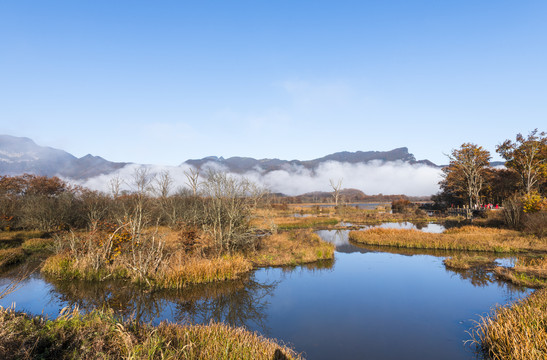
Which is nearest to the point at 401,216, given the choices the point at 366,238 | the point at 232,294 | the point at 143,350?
the point at 366,238

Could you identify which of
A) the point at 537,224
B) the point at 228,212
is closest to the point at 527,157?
the point at 537,224

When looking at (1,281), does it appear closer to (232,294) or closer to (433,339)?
(232,294)

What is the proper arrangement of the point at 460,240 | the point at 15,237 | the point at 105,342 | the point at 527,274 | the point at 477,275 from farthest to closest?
the point at 460,240, the point at 15,237, the point at 477,275, the point at 527,274, the point at 105,342

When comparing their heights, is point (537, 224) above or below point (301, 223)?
above

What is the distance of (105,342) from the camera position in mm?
7012

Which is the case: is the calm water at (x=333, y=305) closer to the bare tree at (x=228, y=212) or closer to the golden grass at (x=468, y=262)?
the golden grass at (x=468, y=262)

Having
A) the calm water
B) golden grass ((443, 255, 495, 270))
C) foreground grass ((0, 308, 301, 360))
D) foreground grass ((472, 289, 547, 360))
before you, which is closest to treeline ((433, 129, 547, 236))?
golden grass ((443, 255, 495, 270))

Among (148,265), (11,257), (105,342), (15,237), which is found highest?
(105,342)

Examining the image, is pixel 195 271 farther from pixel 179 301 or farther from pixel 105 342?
pixel 105 342

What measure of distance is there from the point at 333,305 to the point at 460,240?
22372mm

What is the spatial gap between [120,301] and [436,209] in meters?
83.0

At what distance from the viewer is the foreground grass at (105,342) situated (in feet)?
19.8

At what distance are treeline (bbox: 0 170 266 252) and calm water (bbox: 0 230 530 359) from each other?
13.2ft

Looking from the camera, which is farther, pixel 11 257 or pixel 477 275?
pixel 11 257
